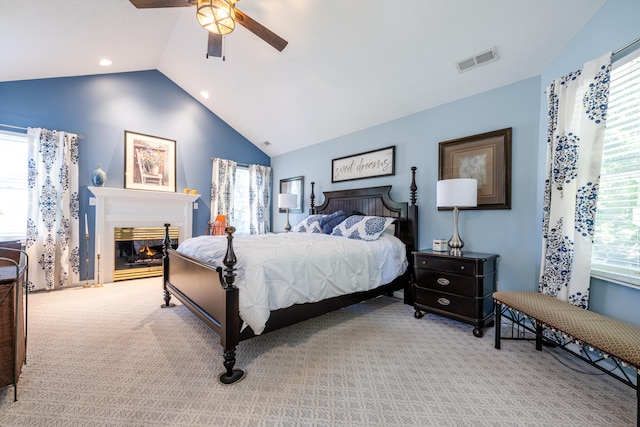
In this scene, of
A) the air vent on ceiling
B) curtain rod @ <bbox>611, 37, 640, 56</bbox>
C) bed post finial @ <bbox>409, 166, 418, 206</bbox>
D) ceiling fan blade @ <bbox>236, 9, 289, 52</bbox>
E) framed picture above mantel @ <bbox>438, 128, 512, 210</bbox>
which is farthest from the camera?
bed post finial @ <bbox>409, 166, 418, 206</bbox>

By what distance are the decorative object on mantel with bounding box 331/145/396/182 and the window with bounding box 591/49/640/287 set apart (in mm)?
2175

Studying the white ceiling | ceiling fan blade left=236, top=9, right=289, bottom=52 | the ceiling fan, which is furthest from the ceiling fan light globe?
the white ceiling

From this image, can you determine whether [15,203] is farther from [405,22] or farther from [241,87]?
[405,22]

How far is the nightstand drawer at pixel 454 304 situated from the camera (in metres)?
2.37

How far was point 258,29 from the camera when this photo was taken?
95.3 inches

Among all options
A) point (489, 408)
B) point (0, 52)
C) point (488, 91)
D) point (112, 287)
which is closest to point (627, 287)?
point (489, 408)

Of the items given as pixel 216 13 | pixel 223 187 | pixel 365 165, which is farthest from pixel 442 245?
pixel 223 187

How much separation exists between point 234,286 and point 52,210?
3.77 meters

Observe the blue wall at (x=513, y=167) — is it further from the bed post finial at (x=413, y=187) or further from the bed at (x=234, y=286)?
the bed at (x=234, y=286)

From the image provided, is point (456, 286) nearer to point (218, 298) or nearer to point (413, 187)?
point (413, 187)

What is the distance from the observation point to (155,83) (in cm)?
464

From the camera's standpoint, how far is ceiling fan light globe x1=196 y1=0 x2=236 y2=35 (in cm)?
206

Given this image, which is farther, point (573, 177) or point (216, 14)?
point (216, 14)

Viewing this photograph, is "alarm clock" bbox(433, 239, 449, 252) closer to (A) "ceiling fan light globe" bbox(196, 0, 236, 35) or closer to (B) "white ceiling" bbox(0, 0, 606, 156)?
(B) "white ceiling" bbox(0, 0, 606, 156)
